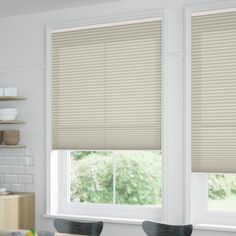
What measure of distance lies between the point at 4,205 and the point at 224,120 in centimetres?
219

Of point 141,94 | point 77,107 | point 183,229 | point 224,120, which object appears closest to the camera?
point 183,229

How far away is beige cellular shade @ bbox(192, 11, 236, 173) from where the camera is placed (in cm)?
413

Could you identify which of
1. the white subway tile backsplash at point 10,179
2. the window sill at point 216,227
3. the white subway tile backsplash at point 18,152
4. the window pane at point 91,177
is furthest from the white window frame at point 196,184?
the white subway tile backsplash at point 10,179

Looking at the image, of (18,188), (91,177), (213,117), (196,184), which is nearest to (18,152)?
(18,188)

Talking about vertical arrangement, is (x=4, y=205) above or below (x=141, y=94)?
below

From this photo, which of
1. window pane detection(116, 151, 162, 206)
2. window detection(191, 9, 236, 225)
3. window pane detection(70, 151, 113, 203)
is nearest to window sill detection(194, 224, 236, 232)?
window detection(191, 9, 236, 225)

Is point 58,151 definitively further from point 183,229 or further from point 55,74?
point 183,229

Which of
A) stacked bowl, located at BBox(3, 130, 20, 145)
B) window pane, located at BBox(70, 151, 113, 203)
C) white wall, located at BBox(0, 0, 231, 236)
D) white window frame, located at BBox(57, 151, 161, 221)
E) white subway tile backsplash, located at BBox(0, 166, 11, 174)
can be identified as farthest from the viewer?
white subway tile backsplash, located at BBox(0, 166, 11, 174)

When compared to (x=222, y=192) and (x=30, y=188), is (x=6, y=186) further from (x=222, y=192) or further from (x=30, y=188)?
(x=222, y=192)

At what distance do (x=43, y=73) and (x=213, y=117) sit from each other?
1.84 meters

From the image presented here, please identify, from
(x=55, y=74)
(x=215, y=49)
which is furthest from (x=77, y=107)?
(x=215, y=49)

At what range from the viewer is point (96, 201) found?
4.91 meters

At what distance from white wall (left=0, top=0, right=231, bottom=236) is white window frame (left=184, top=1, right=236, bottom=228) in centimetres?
7

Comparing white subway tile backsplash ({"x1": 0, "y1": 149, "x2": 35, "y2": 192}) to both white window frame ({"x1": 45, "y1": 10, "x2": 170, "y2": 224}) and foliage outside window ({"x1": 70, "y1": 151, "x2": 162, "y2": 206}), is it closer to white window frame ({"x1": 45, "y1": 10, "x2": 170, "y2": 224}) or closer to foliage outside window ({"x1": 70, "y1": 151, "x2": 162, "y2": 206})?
white window frame ({"x1": 45, "y1": 10, "x2": 170, "y2": 224})
